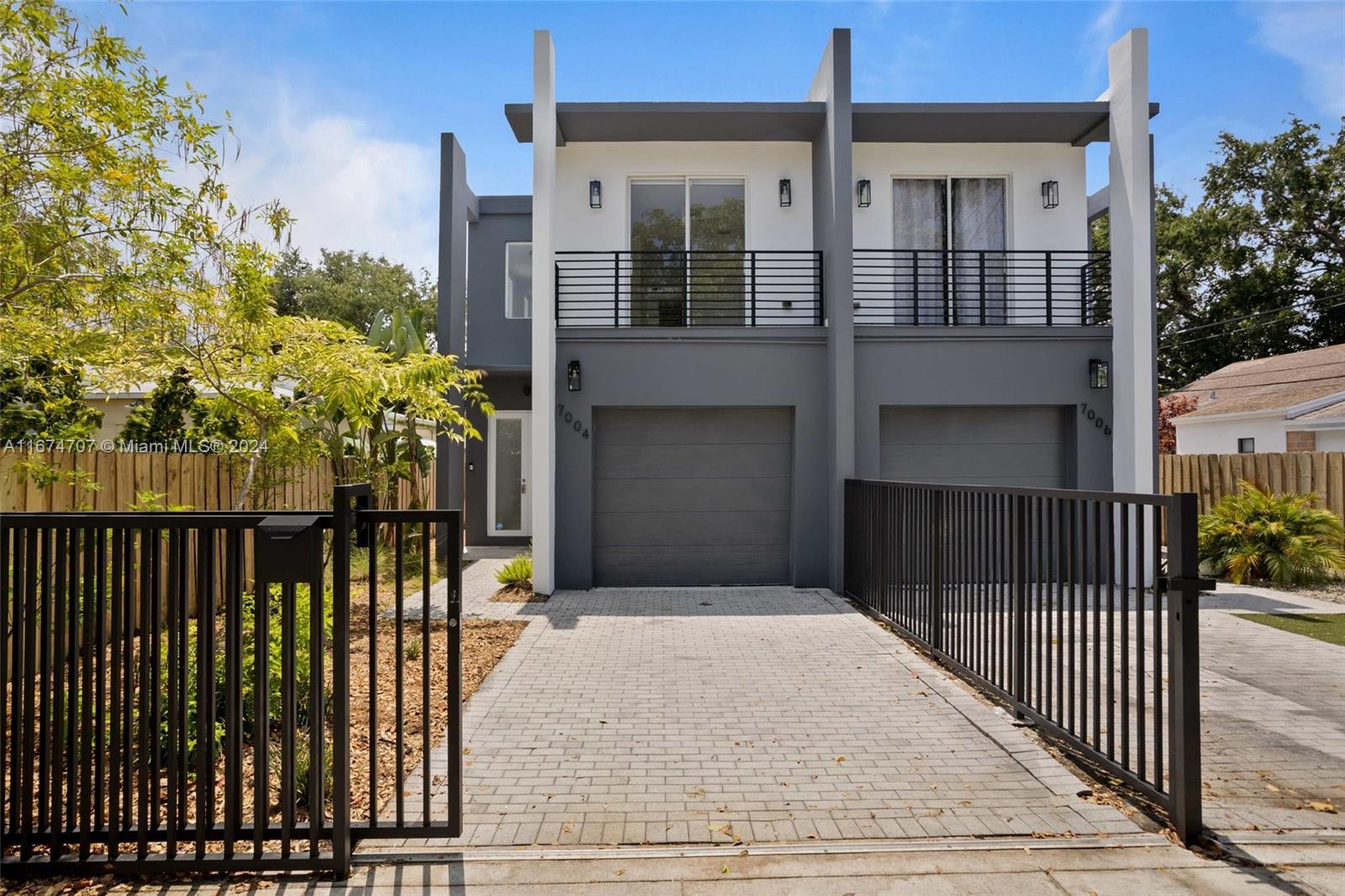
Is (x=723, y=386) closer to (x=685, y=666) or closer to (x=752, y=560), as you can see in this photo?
(x=752, y=560)

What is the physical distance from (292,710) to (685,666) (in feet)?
12.6

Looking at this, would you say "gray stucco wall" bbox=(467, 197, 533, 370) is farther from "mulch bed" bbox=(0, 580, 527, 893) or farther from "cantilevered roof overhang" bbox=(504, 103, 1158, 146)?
"mulch bed" bbox=(0, 580, 527, 893)

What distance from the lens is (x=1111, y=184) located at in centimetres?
1025

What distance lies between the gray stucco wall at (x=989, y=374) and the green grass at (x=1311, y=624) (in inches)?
95.1

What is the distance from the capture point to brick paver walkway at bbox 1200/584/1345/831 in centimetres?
385

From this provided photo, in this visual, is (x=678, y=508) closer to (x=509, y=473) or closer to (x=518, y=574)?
(x=518, y=574)

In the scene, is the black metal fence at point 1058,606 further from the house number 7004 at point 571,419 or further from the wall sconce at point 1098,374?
the house number 7004 at point 571,419

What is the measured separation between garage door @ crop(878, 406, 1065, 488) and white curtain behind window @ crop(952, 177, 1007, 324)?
1657 millimetres

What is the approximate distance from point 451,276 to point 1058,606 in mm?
10568

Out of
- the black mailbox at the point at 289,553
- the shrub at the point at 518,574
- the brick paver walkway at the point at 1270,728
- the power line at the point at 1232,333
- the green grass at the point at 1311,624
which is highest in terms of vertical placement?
the power line at the point at 1232,333

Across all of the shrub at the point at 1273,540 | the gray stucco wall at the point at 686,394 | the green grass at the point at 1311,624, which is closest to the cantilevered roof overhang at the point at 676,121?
the gray stucco wall at the point at 686,394

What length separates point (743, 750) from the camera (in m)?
4.61

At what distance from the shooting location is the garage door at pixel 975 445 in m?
10.7

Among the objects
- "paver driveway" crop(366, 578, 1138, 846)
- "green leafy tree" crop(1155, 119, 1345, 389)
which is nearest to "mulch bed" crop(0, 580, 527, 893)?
"paver driveway" crop(366, 578, 1138, 846)
